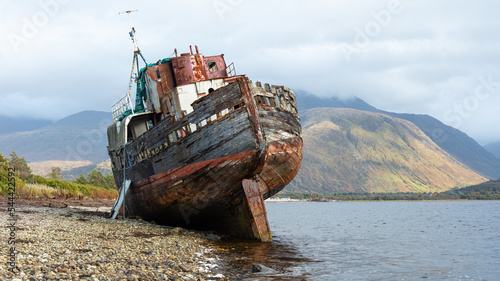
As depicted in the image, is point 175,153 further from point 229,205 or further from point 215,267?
point 215,267

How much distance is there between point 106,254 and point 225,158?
5.21 metres

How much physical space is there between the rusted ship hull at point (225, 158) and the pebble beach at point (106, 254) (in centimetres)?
147

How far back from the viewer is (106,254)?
8977mm

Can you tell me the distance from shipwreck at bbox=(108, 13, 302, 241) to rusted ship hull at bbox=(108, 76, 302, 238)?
3cm

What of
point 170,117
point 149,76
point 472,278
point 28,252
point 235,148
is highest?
point 149,76

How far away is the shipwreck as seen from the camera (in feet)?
42.7

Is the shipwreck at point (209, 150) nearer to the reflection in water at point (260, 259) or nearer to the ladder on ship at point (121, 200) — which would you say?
the ladder on ship at point (121, 200)

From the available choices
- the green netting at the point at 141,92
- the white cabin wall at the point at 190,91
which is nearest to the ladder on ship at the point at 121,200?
the green netting at the point at 141,92

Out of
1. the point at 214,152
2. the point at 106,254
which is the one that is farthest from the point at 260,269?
the point at 214,152

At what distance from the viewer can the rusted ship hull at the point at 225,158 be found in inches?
511

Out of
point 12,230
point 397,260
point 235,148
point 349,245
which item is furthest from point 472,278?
point 12,230

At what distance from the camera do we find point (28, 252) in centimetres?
794

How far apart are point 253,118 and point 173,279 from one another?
21.7 ft

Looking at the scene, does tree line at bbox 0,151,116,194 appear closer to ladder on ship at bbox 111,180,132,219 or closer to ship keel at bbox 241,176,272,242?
ladder on ship at bbox 111,180,132,219
